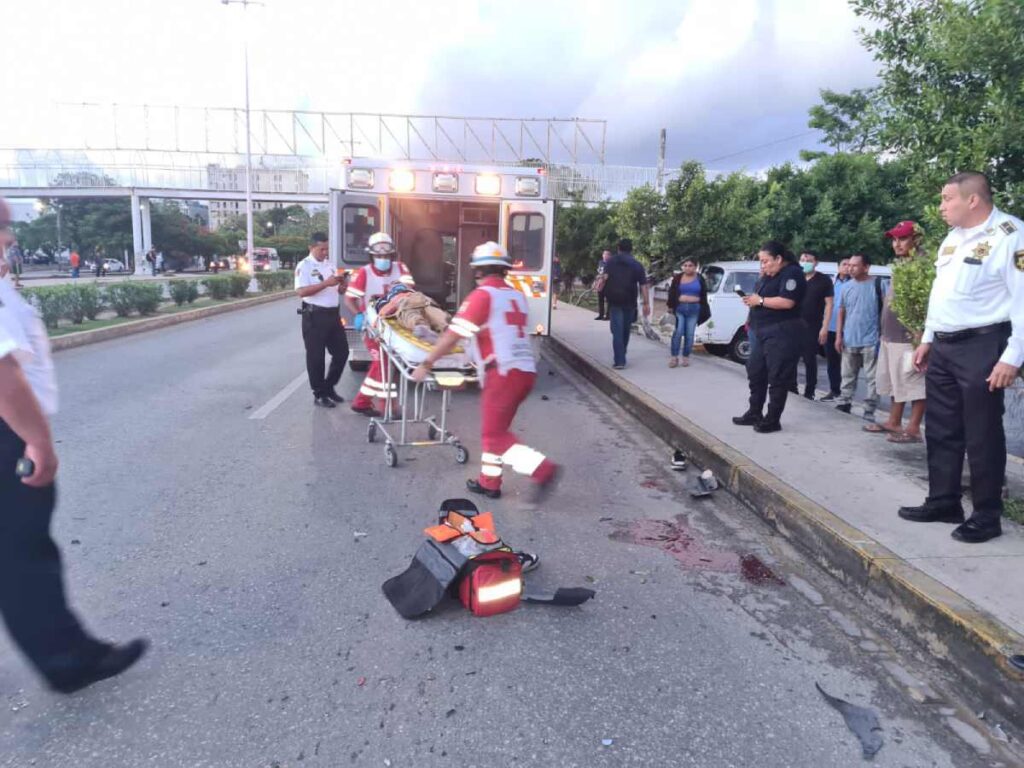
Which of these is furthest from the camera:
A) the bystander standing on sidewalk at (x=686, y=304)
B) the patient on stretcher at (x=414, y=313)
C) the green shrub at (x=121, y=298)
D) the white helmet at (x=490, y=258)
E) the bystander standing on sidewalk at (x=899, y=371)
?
the green shrub at (x=121, y=298)

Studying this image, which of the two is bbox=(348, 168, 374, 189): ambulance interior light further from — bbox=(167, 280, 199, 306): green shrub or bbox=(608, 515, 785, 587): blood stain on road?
bbox=(167, 280, 199, 306): green shrub

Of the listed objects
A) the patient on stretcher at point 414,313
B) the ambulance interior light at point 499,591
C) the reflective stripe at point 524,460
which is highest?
the patient on stretcher at point 414,313

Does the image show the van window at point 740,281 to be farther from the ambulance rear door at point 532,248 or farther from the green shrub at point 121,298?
the green shrub at point 121,298

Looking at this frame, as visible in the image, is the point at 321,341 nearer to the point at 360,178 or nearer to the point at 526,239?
the point at 360,178

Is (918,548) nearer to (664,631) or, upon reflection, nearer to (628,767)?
(664,631)

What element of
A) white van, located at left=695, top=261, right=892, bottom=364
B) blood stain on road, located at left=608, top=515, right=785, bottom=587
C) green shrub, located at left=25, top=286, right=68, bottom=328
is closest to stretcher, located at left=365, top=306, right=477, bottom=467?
blood stain on road, located at left=608, top=515, right=785, bottom=587

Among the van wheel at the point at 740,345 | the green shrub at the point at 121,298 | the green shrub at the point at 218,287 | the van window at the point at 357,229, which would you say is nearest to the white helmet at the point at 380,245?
the van window at the point at 357,229

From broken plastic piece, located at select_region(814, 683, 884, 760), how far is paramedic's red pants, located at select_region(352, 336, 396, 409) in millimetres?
4841

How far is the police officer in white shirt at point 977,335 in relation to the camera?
3746mm

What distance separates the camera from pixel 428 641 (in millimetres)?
3271

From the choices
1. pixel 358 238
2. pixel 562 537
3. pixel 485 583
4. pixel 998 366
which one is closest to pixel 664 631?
pixel 485 583

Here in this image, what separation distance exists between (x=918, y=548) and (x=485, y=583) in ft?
8.01

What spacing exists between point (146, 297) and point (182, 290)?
308 cm

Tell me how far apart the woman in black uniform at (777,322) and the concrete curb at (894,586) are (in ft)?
2.74
